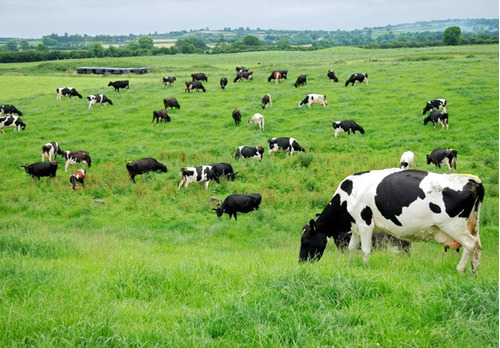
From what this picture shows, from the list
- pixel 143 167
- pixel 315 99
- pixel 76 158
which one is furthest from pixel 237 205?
pixel 315 99

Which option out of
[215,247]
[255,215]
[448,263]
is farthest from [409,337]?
[255,215]

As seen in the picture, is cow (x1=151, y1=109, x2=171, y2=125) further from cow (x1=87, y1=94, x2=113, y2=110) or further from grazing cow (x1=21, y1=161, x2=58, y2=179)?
grazing cow (x1=21, y1=161, x2=58, y2=179)

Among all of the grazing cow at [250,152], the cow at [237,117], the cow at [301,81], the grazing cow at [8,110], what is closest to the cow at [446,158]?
the grazing cow at [250,152]

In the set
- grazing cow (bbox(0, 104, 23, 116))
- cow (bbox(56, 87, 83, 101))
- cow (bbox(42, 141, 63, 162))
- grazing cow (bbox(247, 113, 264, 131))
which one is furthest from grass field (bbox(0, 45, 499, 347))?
cow (bbox(56, 87, 83, 101))

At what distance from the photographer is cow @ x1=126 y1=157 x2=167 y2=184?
22625mm

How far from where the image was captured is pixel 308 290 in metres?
6.21

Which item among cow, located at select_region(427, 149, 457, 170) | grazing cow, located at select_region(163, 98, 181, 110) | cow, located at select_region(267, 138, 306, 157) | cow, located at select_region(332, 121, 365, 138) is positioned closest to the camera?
cow, located at select_region(427, 149, 457, 170)

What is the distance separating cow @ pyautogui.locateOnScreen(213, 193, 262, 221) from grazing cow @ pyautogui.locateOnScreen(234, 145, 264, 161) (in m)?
6.43

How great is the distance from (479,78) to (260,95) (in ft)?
55.4

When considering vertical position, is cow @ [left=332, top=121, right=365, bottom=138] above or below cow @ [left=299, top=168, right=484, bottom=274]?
below

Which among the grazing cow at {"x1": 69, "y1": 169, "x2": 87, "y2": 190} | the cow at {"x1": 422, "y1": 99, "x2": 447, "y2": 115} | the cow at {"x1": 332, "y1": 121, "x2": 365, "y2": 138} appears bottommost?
the grazing cow at {"x1": 69, "y1": 169, "x2": 87, "y2": 190}

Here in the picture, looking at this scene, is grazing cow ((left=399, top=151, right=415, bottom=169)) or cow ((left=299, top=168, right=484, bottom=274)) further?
grazing cow ((left=399, top=151, right=415, bottom=169))

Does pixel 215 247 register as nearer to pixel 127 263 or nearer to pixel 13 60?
Answer: pixel 127 263

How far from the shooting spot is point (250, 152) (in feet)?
81.3
